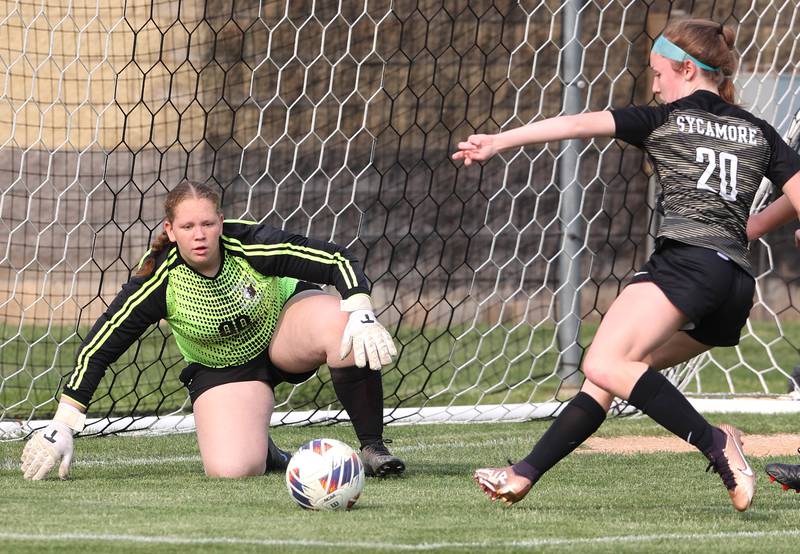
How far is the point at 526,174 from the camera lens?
11602mm

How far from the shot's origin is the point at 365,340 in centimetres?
502

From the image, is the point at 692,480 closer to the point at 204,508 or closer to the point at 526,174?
the point at 204,508

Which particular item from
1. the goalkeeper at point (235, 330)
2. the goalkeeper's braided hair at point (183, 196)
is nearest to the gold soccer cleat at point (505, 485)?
the goalkeeper at point (235, 330)

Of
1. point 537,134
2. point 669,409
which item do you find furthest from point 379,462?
point 537,134

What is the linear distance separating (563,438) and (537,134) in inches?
38.7

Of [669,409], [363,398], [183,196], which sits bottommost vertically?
[363,398]

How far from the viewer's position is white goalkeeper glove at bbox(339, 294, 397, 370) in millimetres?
4984

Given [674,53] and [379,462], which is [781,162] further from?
[379,462]

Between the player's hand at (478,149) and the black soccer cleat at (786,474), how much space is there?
1649 mm

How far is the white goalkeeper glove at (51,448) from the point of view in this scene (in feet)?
16.7

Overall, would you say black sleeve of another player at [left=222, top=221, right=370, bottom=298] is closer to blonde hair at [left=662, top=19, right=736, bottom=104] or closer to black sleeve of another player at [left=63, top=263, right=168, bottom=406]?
black sleeve of another player at [left=63, top=263, right=168, bottom=406]

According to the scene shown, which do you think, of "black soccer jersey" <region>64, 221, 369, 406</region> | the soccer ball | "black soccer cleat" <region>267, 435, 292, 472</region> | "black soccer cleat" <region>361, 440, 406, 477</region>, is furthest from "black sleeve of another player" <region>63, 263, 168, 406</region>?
the soccer ball

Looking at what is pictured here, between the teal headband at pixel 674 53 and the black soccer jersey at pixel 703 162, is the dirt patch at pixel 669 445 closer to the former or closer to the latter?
the black soccer jersey at pixel 703 162

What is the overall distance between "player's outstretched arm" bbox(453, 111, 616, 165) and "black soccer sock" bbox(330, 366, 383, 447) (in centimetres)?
151
